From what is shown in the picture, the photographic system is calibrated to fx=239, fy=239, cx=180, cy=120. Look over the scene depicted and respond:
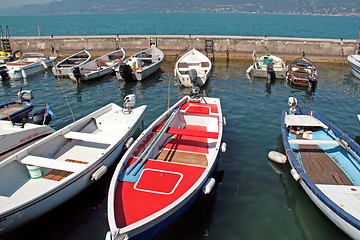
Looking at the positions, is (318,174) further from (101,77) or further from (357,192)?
(101,77)

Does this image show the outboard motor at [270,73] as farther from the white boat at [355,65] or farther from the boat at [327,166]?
the boat at [327,166]

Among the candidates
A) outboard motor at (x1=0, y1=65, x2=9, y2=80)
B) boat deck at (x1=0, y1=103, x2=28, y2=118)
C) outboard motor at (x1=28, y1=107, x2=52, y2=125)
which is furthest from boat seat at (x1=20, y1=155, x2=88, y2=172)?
outboard motor at (x1=0, y1=65, x2=9, y2=80)

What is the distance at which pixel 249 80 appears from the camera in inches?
907

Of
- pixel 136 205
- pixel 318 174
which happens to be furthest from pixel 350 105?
pixel 136 205

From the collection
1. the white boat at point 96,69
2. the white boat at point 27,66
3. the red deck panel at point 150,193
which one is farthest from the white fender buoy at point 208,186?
the white boat at point 27,66

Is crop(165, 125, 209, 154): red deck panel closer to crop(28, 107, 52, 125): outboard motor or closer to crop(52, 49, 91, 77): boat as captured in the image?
crop(28, 107, 52, 125): outboard motor

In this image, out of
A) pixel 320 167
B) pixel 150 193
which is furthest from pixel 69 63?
pixel 320 167

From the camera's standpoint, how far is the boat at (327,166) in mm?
6637

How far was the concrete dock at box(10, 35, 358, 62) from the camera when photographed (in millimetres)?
29016

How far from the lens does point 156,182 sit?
22.9 feet

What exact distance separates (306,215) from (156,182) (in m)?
5.01

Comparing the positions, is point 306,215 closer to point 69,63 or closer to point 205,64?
point 205,64

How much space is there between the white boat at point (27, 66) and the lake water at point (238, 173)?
2277 millimetres

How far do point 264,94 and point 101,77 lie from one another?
15.3m
